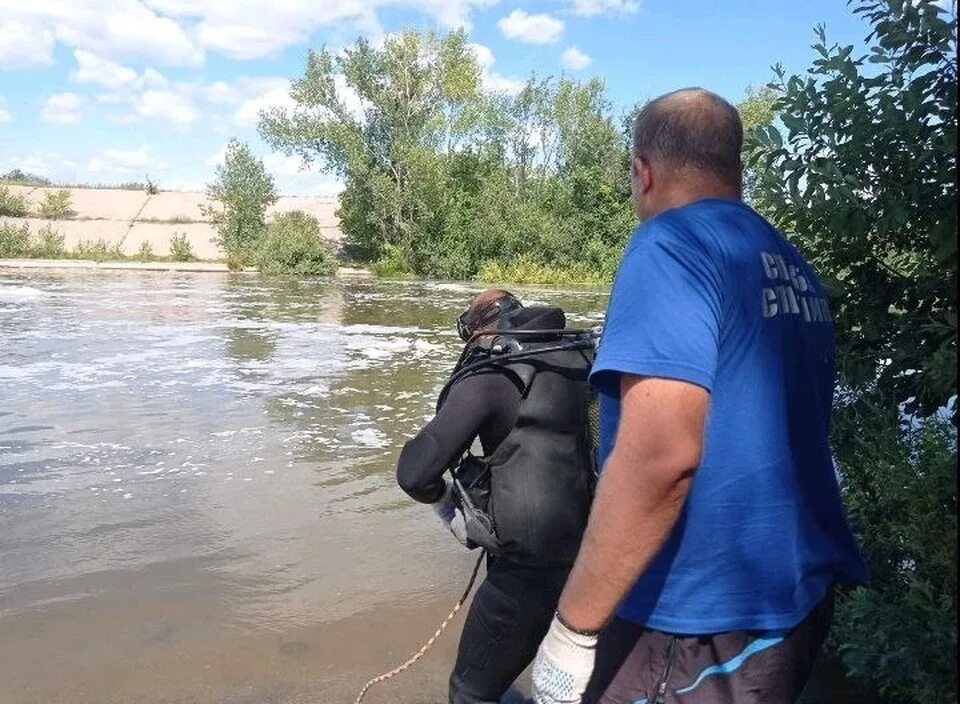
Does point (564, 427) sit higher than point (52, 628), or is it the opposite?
point (564, 427)

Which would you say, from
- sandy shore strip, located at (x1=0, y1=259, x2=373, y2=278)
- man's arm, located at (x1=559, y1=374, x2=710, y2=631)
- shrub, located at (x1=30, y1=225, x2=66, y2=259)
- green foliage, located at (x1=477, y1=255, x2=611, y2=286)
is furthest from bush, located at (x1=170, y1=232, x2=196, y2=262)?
man's arm, located at (x1=559, y1=374, x2=710, y2=631)

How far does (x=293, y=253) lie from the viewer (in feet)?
124

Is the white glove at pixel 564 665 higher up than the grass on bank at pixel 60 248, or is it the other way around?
the grass on bank at pixel 60 248

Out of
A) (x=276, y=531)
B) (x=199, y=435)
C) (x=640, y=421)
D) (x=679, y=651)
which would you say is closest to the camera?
(x=640, y=421)

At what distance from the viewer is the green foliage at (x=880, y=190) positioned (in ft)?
9.70

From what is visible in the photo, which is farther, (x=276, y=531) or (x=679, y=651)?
(x=276, y=531)

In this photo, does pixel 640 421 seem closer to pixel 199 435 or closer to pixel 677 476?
pixel 677 476

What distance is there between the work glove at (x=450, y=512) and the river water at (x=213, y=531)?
155 cm

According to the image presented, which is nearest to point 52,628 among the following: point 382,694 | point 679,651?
point 382,694

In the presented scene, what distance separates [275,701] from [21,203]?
1760 inches

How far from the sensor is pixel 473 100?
4284 cm

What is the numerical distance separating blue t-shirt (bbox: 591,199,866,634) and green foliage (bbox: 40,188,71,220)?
4651 cm

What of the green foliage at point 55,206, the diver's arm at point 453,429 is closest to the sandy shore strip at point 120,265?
the green foliage at point 55,206

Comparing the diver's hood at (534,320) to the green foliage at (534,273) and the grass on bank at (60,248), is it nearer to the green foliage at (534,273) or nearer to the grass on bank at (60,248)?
the green foliage at (534,273)
